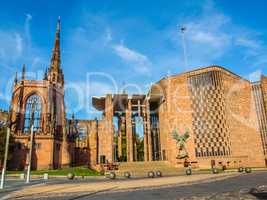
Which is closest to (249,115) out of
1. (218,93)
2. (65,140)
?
(218,93)

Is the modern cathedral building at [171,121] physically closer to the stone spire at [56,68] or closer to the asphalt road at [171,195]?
the stone spire at [56,68]

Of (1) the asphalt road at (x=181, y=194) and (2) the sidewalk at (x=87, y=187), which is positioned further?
(2) the sidewalk at (x=87, y=187)

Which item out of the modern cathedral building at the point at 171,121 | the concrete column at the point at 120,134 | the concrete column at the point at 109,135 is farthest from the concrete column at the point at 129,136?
the concrete column at the point at 120,134

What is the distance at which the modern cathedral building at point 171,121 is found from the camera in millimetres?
47000

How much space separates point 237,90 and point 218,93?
7.02 metres

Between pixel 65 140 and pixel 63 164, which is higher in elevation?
pixel 65 140

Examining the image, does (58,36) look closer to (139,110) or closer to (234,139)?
(139,110)

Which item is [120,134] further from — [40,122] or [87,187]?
[87,187]

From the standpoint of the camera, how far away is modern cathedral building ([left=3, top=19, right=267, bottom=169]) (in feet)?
154

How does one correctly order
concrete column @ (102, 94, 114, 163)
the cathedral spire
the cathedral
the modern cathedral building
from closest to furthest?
the cathedral
the modern cathedral building
concrete column @ (102, 94, 114, 163)
the cathedral spire

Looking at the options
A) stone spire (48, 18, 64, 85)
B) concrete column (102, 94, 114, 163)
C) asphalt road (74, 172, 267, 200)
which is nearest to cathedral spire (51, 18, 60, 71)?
stone spire (48, 18, 64, 85)

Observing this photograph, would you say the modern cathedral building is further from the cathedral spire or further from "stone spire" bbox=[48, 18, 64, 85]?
the cathedral spire

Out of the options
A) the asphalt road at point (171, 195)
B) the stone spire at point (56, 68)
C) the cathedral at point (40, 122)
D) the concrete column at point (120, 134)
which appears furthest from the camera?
the stone spire at point (56, 68)

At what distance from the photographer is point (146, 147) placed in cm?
5269
